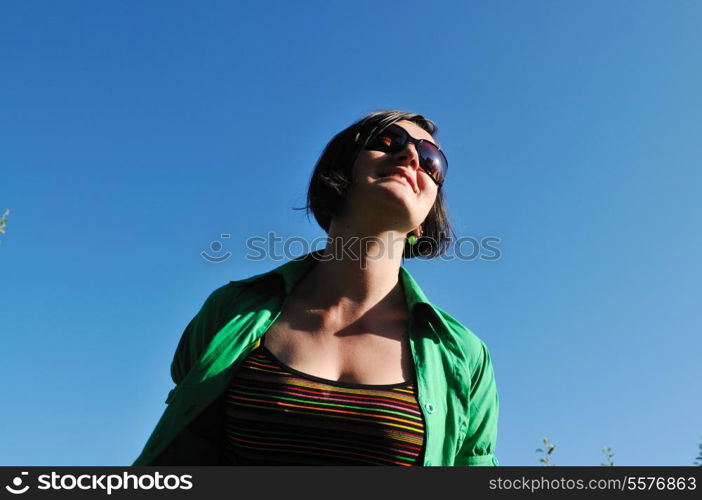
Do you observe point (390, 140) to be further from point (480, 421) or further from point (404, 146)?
point (480, 421)

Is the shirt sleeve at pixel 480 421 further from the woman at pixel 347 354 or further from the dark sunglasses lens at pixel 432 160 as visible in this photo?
the dark sunglasses lens at pixel 432 160

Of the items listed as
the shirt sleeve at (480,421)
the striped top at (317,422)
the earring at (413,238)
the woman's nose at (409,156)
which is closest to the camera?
the striped top at (317,422)

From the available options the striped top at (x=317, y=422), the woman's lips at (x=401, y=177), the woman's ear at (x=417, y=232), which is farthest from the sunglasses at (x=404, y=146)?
the striped top at (x=317, y=422)

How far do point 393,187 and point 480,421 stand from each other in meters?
1.49

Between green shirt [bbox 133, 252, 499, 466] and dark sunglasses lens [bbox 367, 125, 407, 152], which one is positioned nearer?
green shirt [bbox 133, 252, 499, 466]

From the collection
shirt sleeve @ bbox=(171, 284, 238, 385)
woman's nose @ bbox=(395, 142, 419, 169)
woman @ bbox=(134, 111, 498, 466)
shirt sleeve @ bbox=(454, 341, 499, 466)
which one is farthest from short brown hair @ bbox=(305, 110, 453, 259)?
shirt sleeve @ bbox=(454, 341, 499, 466)

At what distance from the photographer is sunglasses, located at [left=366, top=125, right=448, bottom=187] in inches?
157

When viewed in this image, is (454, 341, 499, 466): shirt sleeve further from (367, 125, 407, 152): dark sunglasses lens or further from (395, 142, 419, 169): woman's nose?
(367, 125, 407, 152): dark sunglasses lens

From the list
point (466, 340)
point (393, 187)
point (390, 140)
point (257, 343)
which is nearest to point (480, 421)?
point (466, 340)

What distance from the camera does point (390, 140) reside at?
4023mm

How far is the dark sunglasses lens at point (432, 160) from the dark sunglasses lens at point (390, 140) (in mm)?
137

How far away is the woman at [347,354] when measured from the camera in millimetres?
2963

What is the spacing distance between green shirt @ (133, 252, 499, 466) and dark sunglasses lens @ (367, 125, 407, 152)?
0.85m
